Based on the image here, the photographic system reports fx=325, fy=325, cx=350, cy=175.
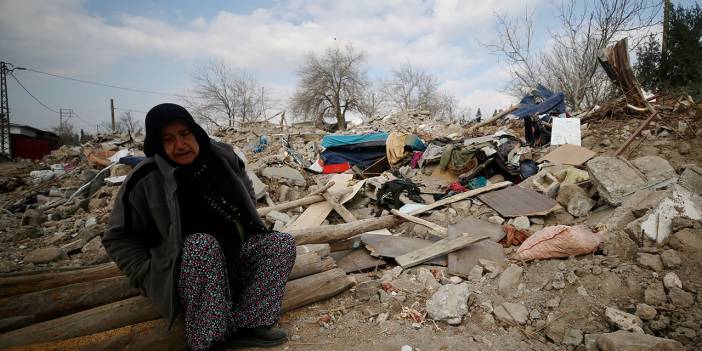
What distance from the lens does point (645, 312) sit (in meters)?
1.99

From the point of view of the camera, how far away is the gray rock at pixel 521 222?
4.06 metres

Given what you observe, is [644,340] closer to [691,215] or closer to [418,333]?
[418,333]

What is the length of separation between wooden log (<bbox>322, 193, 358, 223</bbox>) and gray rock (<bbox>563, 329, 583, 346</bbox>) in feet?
11.1

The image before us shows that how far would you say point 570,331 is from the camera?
6.53ft

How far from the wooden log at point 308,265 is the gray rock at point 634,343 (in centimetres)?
183

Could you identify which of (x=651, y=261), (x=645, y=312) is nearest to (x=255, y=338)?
(x=645, y=312)

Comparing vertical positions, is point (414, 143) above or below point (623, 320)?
above

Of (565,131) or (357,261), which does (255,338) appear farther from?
(565,131)

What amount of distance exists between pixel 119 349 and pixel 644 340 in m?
2.70

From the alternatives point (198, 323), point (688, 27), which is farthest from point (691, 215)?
point (688, 27)

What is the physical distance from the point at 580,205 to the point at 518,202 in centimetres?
72

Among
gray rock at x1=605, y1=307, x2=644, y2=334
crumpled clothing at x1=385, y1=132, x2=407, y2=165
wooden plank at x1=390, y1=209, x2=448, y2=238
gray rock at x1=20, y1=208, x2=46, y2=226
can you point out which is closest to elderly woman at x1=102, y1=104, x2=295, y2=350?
gray rock at x1=605, y1=307, x2=644, y2=334

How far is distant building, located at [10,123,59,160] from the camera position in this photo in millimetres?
25609

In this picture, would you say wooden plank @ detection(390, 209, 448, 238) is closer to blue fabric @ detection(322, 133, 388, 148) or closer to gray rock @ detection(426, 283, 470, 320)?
gray rock @ detection(426, 283, 470, 320)
